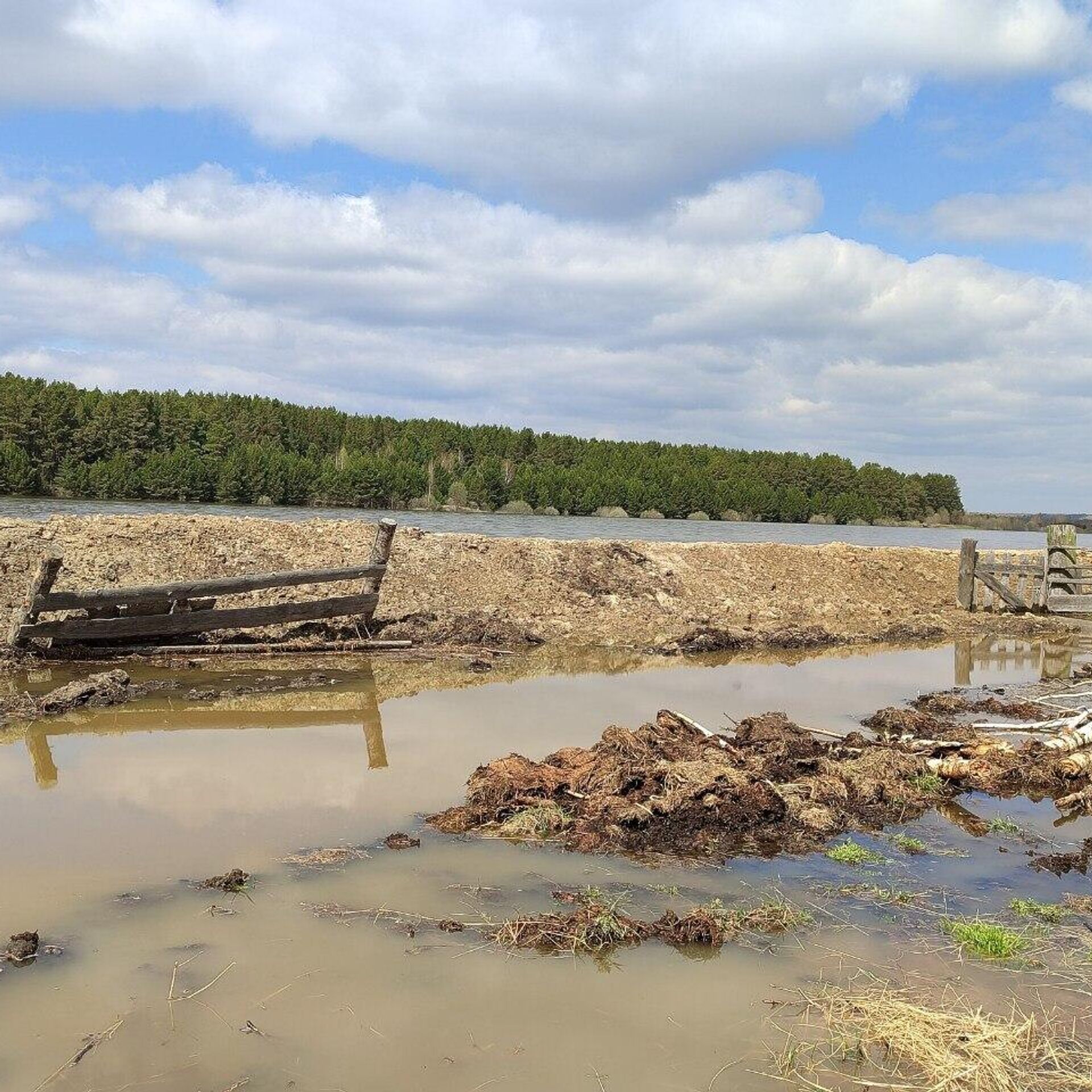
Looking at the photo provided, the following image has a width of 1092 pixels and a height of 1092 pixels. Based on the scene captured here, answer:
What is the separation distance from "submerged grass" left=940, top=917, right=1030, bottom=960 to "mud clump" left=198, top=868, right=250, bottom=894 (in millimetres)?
3940

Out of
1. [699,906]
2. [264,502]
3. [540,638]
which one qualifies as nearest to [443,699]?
[540,638]

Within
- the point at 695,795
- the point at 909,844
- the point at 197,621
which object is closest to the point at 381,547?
the point at 197,621

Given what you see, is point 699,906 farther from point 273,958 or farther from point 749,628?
point 749,628

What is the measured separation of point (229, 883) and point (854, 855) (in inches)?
157

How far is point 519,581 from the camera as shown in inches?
738

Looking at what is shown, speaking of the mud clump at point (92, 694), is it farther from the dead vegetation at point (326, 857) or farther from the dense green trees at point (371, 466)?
the dense green trees at point (371, 466)

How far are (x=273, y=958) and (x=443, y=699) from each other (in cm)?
671

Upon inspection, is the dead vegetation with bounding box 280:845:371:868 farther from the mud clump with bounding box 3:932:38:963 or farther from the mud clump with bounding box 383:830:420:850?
the mud clump with bounding box 3:932:38:963

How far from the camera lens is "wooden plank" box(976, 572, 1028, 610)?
71.9ft

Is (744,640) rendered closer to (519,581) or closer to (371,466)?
(519,581)

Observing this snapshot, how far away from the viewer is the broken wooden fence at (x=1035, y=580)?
71.0 ft

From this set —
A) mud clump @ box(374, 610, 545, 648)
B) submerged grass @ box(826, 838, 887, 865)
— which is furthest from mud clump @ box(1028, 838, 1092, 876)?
mud clump @ box(374, 610, 545, 648)

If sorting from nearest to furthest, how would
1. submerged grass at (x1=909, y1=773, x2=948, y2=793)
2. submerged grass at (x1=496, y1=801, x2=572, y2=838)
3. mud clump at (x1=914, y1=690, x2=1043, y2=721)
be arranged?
submerged grass at (x1=496, y1=801, x2=572, y2=838), submerged grass at (x1=909, y1=773, x2=948, y2=793), mud clump at (x1=914, y1=690, x2=1043, y2=721)

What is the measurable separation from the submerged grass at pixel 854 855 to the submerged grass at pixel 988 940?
1.06 metres
